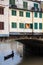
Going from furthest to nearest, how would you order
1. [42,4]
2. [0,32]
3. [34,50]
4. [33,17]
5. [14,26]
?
[34,50] < [42,4] < [33,17] < [14,26] < [0,32]

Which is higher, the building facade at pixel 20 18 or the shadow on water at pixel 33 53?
the building facade at pixel 20 18

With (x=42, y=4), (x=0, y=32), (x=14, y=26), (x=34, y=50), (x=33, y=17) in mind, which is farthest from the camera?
(x=34, y=50)

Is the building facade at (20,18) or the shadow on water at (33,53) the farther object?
the shadow on water at (33,53)

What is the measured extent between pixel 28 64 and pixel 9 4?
695cm

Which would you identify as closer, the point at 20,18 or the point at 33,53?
the point at 20,18

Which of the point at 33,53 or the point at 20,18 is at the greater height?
the point at 20,18

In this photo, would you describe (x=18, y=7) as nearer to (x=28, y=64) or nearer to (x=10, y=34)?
(x=10, y=34)

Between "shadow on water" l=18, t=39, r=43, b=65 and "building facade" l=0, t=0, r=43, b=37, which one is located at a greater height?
"building facade" l=0, t=0, r=43, b=37

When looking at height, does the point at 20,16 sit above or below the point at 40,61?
above

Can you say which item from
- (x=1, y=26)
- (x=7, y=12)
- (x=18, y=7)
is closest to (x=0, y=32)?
(x=1, y=26)

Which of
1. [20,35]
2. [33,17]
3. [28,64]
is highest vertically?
[33,17]

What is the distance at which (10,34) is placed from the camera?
2728 centimetres

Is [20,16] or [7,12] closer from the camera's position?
[7,12]

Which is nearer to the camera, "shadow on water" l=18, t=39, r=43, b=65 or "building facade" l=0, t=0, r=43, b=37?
"building facade" l=0, t=0, r=43, b=37
